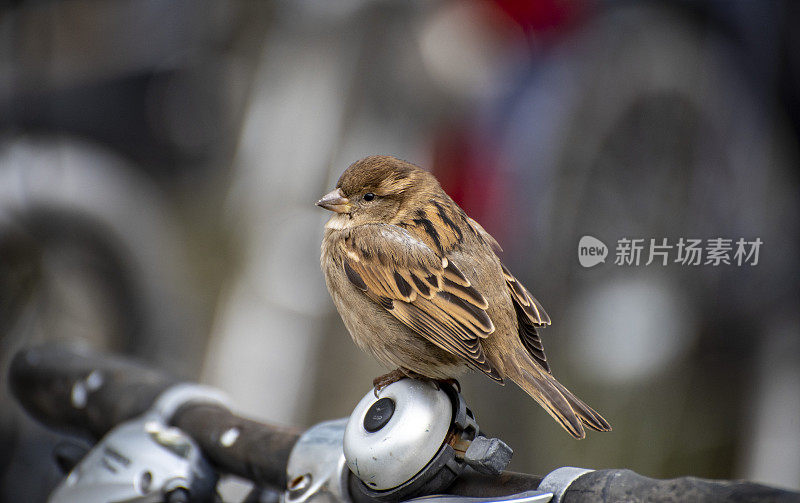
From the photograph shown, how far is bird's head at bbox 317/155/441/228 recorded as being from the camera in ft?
4.27

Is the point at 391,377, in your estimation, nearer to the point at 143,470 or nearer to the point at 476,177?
the point at 143,470

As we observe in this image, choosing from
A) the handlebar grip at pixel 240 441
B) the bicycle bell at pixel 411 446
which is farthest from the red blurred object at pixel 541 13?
the bicycle bell at pixel 411 446

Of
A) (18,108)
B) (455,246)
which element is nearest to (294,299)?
(18,108)

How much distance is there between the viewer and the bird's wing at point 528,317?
126 cm

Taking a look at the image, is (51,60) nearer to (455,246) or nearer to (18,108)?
(18,108)

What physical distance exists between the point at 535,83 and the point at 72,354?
65.2 inches

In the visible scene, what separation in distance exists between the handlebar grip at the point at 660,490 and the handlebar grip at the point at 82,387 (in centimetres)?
98

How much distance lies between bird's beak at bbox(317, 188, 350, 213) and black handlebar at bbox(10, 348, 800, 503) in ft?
1.15

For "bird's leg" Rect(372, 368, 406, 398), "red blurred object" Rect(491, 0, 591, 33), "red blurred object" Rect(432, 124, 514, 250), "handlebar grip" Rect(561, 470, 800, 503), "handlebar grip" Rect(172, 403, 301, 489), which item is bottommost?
"handlebar grip" Rect(172, 403, 301, 489)

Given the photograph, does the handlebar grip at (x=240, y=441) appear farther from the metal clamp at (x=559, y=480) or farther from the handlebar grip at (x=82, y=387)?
the metal clamp at (x=559, y=480)

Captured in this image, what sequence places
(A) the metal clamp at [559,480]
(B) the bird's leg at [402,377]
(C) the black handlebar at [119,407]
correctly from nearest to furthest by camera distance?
(A) the metal clamp at [559,480] < (B) the bird's leg at [402,377] < (C) the black handlebar at [119,407]

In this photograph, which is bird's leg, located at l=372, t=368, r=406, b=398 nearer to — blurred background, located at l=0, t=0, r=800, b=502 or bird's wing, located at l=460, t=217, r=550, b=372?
bird's wing, located at l=460, t=217, r=550, b=372

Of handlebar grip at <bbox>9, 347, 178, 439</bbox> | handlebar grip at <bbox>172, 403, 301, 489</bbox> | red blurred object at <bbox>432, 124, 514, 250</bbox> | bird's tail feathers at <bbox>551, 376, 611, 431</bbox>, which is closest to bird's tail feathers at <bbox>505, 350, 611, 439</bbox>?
bird's tail feathers at <bbox>551, 376, 611, 431</bbox>

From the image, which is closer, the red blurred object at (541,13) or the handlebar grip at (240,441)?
the handlebar grip at (240,441)
